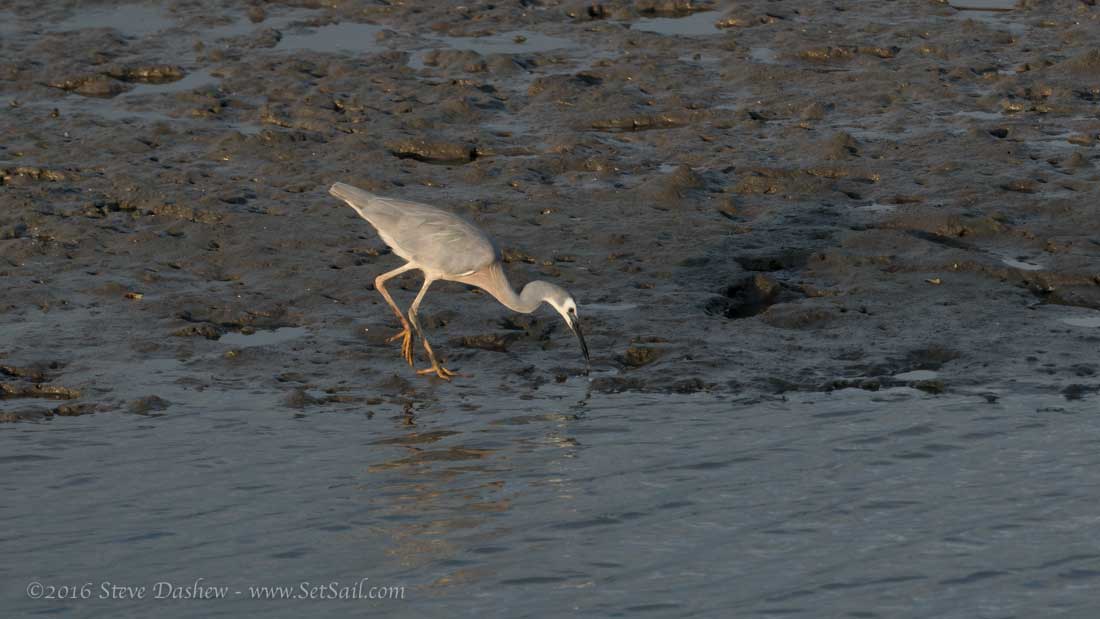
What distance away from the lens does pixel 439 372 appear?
10.4 m

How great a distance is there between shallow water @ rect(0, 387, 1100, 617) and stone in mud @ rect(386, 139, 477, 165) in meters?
4.50

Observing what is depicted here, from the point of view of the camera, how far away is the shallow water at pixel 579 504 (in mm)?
7316

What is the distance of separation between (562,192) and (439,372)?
10.7ft

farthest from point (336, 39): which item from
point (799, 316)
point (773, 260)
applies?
point (799, 316)

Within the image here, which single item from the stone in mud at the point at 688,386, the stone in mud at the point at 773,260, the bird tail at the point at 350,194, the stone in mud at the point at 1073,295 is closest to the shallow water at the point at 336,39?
the bird tail at the point at 350,194

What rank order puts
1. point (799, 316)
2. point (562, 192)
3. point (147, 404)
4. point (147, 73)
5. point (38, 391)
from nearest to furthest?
point (147, 404) → point (38, 391) → point (799, 316) → point (562, 192) → point (147, 73)

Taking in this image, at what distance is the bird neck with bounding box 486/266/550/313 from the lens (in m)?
10.6

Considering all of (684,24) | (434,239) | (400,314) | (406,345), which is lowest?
(406,345)

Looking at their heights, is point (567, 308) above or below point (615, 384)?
above

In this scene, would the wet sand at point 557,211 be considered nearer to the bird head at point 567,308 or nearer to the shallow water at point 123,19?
the shallow water at point 123,19

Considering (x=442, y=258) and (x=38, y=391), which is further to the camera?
(x=442, y=258)

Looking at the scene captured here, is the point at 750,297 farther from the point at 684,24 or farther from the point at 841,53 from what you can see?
the point at 684,24

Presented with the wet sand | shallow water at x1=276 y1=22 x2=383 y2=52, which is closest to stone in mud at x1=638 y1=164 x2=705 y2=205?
the wet sand

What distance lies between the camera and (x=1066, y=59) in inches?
637
